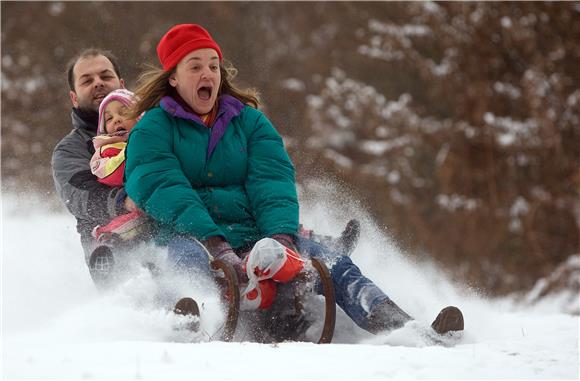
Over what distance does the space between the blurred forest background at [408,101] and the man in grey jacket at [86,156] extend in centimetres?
576

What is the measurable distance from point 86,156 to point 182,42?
942 mm

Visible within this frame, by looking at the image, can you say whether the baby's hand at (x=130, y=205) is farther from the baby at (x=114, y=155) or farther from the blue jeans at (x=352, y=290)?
the blue jeans at (x=352, y=290)

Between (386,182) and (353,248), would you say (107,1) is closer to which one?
(386,182)

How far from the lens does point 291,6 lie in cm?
1603

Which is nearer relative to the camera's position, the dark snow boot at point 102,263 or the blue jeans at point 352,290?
the blue jeans at point 352,290

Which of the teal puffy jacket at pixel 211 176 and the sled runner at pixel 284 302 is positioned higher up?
the teal puffy jacket at pixel 211 176

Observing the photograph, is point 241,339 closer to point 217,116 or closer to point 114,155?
point 217,116

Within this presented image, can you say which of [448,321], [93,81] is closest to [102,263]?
[93,81]

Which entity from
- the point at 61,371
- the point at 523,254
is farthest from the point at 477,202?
the point at 61,371

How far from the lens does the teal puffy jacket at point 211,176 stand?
13.4ft

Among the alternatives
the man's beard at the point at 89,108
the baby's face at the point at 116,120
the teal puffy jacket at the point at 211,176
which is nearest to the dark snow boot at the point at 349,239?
the teal puffy jacket at the point at 211,176

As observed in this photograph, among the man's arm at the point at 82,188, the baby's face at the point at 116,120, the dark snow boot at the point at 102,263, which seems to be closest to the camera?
the dark snow boot at the point at 102,263

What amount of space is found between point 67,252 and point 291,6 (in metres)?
11.0

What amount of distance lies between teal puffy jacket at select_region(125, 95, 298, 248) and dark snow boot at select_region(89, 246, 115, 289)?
0.25 m
